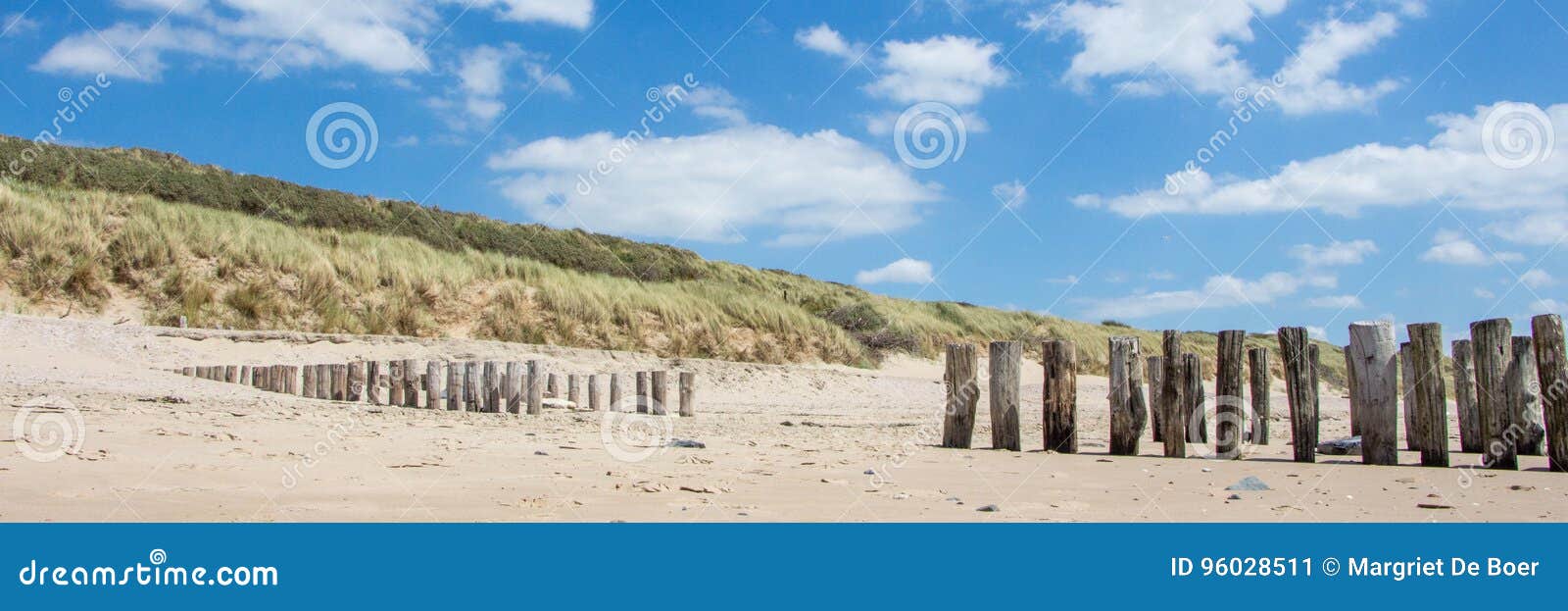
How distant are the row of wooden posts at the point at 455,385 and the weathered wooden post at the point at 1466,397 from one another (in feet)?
25.8

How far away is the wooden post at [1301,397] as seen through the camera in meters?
7.24

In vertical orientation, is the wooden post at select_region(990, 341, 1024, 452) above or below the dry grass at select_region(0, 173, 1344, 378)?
below

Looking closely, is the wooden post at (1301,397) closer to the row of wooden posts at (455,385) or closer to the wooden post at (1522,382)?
the wooden post at (1522,382)

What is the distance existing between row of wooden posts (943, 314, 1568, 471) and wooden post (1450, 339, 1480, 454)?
11 mm

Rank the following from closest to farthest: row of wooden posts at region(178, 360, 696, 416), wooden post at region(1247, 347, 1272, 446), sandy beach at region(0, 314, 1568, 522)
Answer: sandy beach at region(0, 314, 1568, 522)
wooden post at region(1247, 347, 1272, 446)
row of wooden posts at region(178, 360, 696, 416)

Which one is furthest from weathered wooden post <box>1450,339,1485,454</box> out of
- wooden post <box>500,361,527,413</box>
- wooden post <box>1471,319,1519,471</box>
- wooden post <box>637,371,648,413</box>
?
wooden post <box>500,361,527,413</box>

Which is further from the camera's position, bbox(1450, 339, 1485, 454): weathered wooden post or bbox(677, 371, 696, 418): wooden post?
bbox(677, 371, 696, 418): wooden post

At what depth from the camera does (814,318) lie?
2692 centimetres

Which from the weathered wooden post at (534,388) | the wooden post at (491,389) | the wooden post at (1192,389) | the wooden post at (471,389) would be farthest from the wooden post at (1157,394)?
the wooden post at (471,389)

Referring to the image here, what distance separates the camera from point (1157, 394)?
8.28 metres

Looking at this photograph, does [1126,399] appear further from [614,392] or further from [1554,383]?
[614,392]

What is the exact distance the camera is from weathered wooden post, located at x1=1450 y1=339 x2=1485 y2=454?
7961mm

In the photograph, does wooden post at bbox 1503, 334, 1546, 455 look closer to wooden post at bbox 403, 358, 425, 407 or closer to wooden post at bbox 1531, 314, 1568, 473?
wooden post at bbox 1531, 314, 1568, 473
